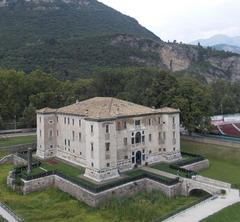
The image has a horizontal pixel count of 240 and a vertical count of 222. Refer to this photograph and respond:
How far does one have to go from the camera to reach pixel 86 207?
44500 millimetres

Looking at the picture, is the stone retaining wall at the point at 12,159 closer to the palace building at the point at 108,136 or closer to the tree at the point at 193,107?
the palace building at the point at 108,136

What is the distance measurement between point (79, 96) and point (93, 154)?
4721 cm

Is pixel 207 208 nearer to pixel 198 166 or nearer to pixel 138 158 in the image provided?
pixel 198 166

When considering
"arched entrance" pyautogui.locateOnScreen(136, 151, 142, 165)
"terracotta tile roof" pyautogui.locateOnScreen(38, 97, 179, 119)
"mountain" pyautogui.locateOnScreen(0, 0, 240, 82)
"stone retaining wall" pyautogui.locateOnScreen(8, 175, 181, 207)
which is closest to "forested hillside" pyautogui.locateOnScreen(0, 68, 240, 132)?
"terracotta tile roof" pyautogui.locateOnScreen(38, 97, 179, 119)

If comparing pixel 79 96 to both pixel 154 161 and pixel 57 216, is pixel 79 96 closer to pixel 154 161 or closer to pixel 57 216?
pixel 154 161

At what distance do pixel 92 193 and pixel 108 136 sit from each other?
8.41 metres

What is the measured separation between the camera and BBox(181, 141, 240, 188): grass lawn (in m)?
51.6

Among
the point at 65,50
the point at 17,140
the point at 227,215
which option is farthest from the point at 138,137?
the point at 65,50

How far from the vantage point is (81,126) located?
5659 centimetres

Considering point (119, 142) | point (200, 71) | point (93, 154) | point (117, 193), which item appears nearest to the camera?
point (117, 193)

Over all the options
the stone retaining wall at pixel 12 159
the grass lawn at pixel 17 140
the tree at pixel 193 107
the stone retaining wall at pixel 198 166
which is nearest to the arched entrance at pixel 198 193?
the stone retaining wall at pixel 198 166

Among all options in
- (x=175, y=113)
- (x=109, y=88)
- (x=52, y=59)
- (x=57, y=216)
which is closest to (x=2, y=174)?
(x=57, y=216)

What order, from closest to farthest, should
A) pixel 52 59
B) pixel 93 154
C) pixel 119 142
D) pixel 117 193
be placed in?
1. pixel 117 193
2. pixel 93 154
3. pixel 119 142
4. pixel 52 59

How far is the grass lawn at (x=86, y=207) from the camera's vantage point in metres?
40.9
